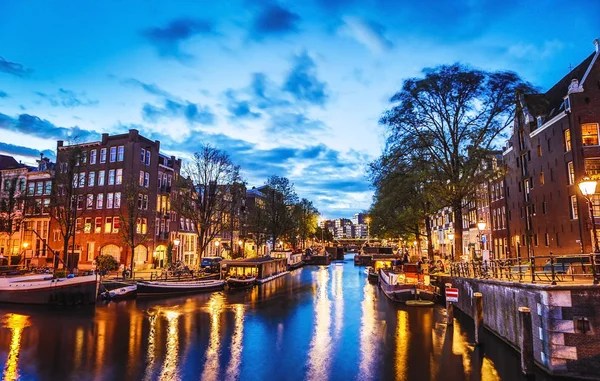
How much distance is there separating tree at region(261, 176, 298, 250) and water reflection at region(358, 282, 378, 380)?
51.1m

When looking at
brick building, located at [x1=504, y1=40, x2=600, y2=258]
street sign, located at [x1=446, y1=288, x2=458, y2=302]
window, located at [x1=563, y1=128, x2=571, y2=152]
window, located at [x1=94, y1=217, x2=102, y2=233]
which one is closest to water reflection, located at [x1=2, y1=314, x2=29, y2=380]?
street sign, located at [x1=446, y1=288, x2=458, y2=302]

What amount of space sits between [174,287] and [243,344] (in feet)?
70.5

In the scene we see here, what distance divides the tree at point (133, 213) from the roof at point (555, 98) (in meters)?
43.0

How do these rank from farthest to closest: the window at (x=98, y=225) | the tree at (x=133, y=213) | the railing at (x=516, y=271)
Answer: the window at (x=98, y=225) < the tree at (x=133, y=213) < the railing at (x=516, y=271)

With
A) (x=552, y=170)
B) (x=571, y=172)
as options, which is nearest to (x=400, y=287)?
(x=571, y=172)

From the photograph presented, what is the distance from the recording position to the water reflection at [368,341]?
17.4m

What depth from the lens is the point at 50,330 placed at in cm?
2530

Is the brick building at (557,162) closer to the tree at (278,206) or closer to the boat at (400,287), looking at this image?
the boat at (400,287)

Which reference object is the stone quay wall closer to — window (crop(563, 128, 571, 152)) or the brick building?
the brick building

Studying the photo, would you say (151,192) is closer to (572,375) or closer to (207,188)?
(207,188)

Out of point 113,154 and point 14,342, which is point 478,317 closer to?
point 14,342

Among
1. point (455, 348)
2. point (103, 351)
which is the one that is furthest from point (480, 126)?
point (103, 351)

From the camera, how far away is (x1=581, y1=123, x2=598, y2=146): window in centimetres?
3878

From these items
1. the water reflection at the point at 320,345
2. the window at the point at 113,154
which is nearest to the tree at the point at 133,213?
the window at the point at 113,154
